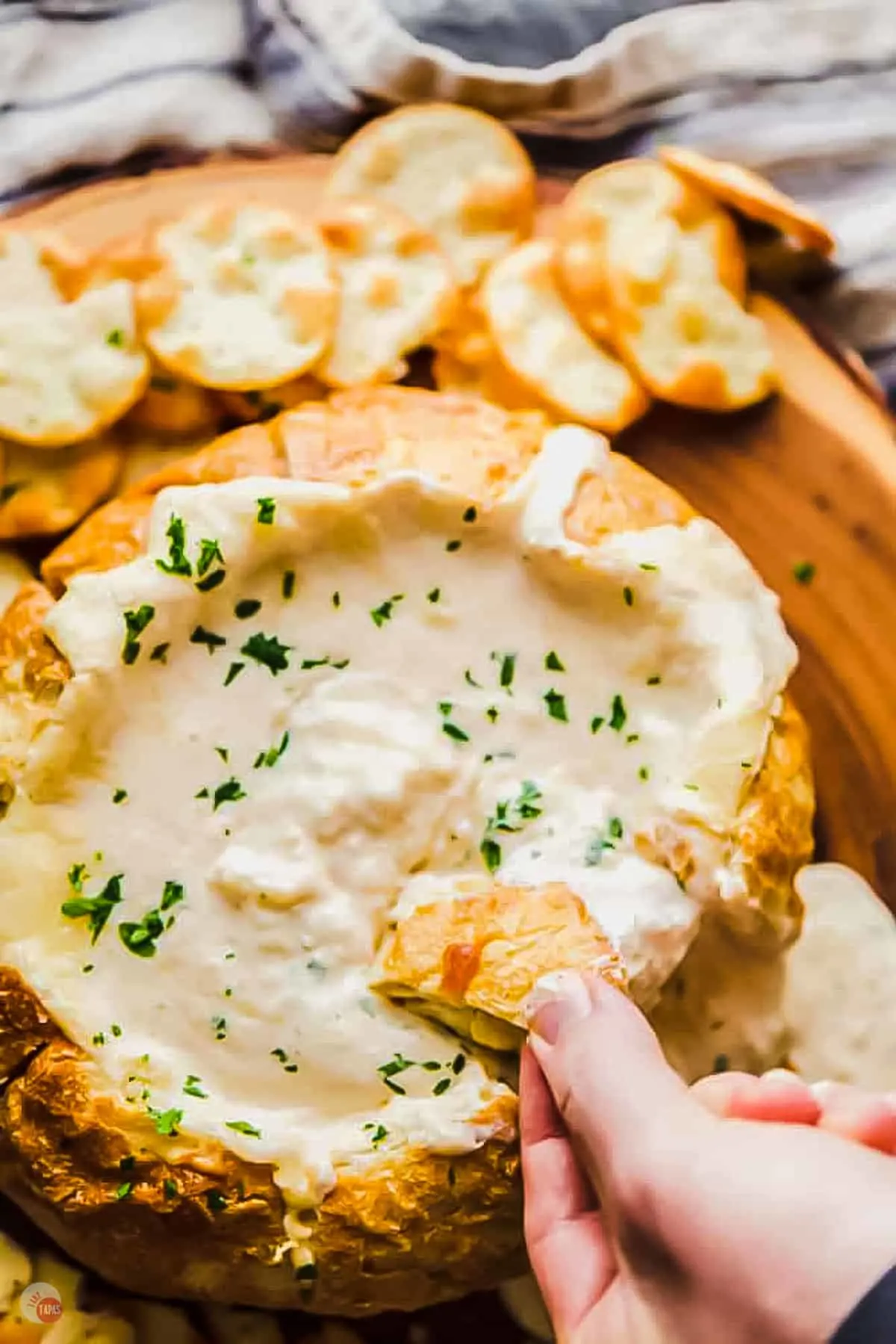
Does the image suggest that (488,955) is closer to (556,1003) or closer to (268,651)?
(556,1003)

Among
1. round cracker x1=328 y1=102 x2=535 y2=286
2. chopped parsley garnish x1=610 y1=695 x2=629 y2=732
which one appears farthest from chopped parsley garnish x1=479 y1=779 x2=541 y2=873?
round cracker x1=328 y1=102 x2=535 y2=286

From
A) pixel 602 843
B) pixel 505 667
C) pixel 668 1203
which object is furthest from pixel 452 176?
pixel 668 1203

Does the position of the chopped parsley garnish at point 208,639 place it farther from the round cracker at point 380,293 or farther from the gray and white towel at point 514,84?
the gray and white towel at point 514,84

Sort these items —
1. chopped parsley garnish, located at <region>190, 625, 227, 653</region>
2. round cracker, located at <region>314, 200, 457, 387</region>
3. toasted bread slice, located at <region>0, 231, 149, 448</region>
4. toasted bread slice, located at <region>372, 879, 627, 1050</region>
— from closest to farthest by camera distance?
1. toasted bread slice, located at <region>372, 879, 627, 1050</region>
2. chopped parsley garnish, located at <region>190, 625, 227, 653</region>
3. toasted bread slice, located at <region>0, 231, 149, 448</region>
4. round cracker, located at <region>314, 200, 457, 387</region>

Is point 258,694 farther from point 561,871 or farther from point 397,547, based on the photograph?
point 561,871

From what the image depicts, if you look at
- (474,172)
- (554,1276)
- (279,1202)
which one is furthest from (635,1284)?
(474,172)

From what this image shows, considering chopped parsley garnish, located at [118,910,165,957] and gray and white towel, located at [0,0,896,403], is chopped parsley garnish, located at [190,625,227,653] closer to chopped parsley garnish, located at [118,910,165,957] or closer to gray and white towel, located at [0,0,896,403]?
chopped parsley garnish, located at [118,910,165,957]

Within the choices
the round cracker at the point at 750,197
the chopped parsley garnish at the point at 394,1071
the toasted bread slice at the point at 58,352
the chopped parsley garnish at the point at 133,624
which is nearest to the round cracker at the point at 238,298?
the toasted bread slice at the point at 58,352
